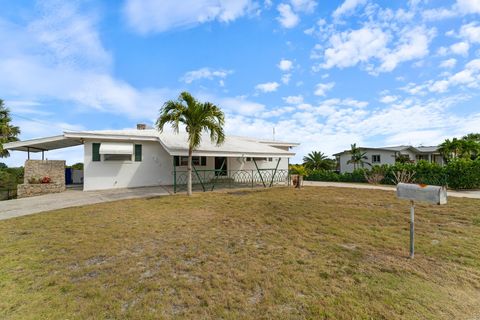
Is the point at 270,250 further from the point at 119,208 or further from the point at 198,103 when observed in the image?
the point at 198,103

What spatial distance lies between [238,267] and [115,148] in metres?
11.7

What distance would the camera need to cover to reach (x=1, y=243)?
15.9 feet

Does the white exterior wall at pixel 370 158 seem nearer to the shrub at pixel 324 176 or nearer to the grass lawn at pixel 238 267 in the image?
the shrub at pixel 324 176

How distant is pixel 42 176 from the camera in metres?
12.3

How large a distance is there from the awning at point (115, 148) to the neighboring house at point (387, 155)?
27592mm

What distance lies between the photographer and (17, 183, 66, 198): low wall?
37.8 feet

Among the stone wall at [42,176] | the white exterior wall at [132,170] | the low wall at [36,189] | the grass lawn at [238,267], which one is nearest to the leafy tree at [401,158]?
the grass lawn at [238,267]

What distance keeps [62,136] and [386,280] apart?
588 inches

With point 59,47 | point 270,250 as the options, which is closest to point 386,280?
point 270,250

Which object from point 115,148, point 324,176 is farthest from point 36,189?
point 324,176

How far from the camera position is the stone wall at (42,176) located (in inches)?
456

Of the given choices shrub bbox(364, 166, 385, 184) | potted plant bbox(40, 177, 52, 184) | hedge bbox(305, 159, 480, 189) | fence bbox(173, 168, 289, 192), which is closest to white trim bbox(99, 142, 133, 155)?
potted plant bbox(40, 177, 52, 184)

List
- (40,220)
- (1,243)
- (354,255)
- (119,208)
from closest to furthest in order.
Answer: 1. (354,255)
2. (1,243)
3. (40,220)
4. (119,208)

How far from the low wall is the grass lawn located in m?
6.61
